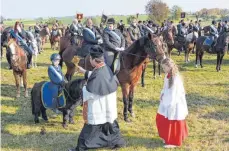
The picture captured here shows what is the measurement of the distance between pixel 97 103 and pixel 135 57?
263cm

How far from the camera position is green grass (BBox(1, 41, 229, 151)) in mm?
6625

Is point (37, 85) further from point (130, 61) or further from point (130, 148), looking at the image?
point (130, 148)

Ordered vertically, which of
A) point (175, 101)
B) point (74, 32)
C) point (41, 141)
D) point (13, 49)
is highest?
point (74, 32)

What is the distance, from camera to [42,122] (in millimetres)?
7957

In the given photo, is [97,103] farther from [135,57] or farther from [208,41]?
[208,41]

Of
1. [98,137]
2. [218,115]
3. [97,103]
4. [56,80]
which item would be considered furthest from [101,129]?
[218,115]

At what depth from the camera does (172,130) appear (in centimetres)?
625

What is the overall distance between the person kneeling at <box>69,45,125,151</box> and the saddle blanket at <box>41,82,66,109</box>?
4.94 ft

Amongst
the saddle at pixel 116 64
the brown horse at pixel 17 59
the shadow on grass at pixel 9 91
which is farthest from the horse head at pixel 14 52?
the saddle at pixel 116 64

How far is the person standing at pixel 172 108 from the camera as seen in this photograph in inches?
241

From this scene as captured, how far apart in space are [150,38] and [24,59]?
4.77 meters

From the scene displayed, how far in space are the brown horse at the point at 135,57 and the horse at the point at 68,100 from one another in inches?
53.6

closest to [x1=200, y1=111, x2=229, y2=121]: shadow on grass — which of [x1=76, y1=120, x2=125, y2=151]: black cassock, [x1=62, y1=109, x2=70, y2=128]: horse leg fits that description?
[x1=76, y1=120, x2=125, y2=151]: black cassock

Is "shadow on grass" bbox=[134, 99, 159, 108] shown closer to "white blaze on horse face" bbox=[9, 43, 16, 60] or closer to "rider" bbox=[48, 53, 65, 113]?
"rider" bbox=[48, 53, 65, 113]
